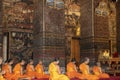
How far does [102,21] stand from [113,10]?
444 cm

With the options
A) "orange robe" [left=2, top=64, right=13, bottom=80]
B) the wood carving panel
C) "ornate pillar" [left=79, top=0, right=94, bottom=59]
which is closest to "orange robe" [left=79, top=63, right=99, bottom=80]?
"ornate pillar" [left=79, top=0, right=94, bottom=59]

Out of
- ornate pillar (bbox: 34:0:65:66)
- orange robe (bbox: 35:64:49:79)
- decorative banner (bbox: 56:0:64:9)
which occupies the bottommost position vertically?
orange robe (bbox: 35:64:49:79)

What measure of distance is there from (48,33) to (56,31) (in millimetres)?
499

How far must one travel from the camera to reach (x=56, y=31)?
44.6 feet

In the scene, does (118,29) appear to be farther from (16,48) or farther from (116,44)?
(16,48)

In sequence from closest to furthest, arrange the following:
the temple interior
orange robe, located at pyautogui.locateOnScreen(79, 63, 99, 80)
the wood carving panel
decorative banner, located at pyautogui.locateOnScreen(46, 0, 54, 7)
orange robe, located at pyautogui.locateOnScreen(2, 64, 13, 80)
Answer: orange robe, located at pyautogui.locateOnScreen(79, 63, 99, 80), orange robe, located at pyautogui.locateOnScreen(2, 64, 13, 80), the temple interior, decorative banner, located at pyautogui.locateOnScreen(46, 0, 54, 7), the wood carving panel

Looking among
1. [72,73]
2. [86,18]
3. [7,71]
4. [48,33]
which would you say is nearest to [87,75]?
[72,73]

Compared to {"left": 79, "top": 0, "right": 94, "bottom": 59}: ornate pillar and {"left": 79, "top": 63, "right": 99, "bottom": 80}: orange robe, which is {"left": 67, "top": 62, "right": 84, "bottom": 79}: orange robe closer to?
{"left": 79, "top": 63, "right": 99, "bottom": 80}: orange robe

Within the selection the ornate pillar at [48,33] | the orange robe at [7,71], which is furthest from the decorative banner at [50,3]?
the orange robe at [7,71]

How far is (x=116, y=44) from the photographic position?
58.3 ft

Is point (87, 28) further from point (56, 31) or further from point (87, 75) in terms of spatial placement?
point (87, 75)

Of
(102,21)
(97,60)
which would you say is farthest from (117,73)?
(102,21)

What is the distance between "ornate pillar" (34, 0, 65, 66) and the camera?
1322cm

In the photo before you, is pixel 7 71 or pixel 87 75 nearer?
pixel 87 75
